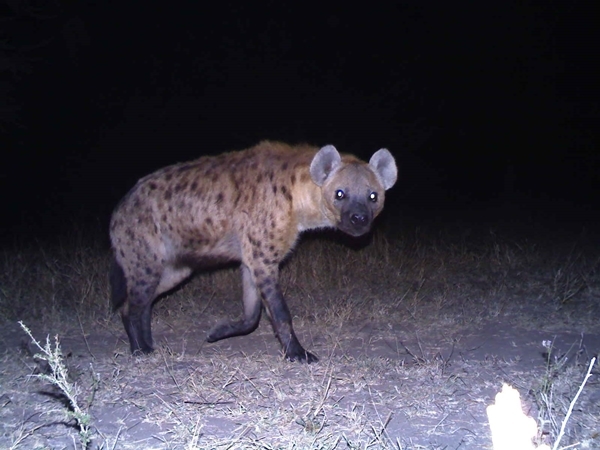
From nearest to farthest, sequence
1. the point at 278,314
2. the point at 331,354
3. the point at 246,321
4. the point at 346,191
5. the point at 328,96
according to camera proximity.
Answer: the point at 331,354, the point at 278,314, the point at 346,191, the point at 246,321, the point at 328,96

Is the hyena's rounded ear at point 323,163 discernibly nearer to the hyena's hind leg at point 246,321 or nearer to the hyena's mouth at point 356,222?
the hyena's mouth at point 356,222

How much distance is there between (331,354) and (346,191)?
81 centimetres

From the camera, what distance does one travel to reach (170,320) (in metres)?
4.02

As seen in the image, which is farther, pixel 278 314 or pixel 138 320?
pixel 138 320

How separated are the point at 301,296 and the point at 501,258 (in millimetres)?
1589

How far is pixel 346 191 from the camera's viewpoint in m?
3.51

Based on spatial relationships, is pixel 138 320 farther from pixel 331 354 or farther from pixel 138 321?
pixel 331 354

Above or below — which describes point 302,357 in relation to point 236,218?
below

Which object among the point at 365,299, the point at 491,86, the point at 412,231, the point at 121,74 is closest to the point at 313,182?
the point at 365,299

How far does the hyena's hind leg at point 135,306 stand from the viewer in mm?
3531

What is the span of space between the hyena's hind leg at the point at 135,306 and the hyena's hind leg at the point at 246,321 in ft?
1.04

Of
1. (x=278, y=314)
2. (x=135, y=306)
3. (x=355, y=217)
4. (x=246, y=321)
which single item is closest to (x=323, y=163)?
(x=355, y=217)

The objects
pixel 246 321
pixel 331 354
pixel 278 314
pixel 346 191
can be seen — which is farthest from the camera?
pixel 246 321

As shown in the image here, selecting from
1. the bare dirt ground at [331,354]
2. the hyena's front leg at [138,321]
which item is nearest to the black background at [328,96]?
the bare dirt ground at [331,354]
